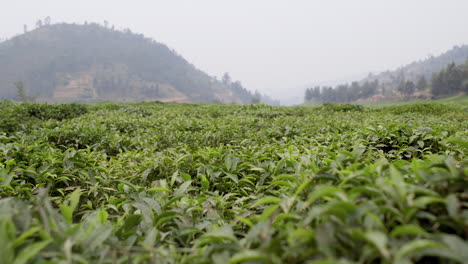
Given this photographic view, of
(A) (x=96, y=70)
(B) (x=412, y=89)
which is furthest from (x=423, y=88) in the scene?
(A) (x=96, y=70)

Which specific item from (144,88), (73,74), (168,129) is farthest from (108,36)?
(168,129)

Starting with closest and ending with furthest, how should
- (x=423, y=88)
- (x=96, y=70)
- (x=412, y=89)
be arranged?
(x=423, y=88) → (x=412, y=89) → (x=96, y=70)

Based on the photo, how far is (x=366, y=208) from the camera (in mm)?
939

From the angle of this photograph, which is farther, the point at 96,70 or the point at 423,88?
the point at 96,70

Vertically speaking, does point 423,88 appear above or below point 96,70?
below

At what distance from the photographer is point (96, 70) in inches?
5738

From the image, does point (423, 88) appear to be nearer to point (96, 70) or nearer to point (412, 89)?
point (412, 89)

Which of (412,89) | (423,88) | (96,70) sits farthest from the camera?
(96,70)

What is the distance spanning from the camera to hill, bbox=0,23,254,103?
11888 centimetres

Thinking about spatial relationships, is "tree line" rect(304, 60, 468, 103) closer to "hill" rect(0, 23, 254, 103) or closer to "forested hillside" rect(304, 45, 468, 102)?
"forested hillside" rect(304, 45, 468, 102)

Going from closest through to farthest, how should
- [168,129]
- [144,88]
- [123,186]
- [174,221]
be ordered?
[174,221] < [123,186] < [168,129] < [144,88]

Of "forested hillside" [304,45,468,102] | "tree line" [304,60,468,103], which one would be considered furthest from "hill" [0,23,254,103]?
"forested hillside" [304,45,468,102]

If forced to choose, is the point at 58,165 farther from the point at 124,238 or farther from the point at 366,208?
the point at 366,208

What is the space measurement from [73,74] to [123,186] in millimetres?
164662
